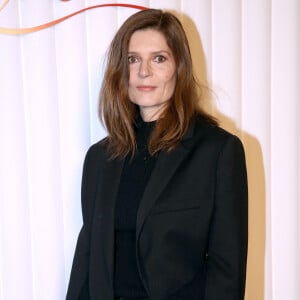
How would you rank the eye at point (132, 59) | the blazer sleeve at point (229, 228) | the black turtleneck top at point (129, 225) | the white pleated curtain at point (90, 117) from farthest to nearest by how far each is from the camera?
the white pleated curtain at point (90, 117) < the eye at point (132, 59) < the black turtleneck top at point (129, 225) < the blazer sleeve at point (229, 228)

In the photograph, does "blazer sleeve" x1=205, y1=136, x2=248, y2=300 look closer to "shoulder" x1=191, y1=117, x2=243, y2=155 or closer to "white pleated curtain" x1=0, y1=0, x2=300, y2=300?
"shoulder" x1=191, y1=117, x2=243, y2=155

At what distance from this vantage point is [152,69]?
1635 millimetres

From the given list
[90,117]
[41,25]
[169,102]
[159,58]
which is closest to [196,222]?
[169,102]

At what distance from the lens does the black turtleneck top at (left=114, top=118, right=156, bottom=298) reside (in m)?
1.59

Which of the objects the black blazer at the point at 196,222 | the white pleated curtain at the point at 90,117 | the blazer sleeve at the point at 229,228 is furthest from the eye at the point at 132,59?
the blazer sleeve at the point at 229,228

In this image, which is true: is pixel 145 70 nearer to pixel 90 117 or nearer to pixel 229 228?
pixel 90 117

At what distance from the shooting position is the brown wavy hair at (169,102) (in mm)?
1622

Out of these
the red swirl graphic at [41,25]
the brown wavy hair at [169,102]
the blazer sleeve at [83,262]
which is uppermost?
the red swirl graphic at [41,25]

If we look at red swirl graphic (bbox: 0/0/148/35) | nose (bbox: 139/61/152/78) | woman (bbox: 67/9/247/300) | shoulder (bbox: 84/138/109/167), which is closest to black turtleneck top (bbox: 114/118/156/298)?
woman (bbox: 67/9/247/300)

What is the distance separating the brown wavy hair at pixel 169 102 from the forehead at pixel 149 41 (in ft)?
0.05

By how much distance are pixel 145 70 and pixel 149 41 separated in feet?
0.35

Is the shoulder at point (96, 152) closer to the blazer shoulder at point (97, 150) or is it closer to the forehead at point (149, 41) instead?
the blazer shoulder at point (97, 150)

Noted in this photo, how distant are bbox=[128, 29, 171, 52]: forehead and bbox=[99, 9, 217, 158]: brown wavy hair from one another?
0.05 ft

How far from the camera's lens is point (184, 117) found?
5.35ft
